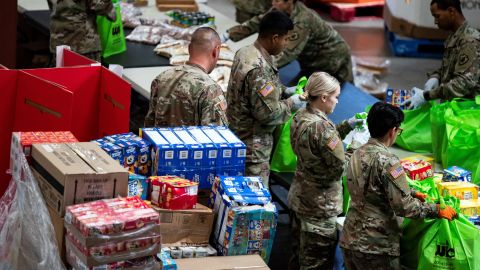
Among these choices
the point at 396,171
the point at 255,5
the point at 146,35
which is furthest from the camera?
the point at 255,5

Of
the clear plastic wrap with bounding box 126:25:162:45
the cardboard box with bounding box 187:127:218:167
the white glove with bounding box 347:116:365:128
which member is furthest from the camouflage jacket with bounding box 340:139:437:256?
the clear plastic wrap with bounding box 126:25:162:45

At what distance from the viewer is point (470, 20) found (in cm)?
1040

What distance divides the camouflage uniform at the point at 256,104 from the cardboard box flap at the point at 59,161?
2.12m

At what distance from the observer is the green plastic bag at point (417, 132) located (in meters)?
6.85

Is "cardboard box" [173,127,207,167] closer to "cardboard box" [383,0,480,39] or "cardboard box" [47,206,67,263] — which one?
"cardboard box" [47,206,67,263]

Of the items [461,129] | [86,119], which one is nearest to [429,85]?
[461,129]

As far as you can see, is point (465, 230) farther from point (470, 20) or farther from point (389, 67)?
point (389, 67)

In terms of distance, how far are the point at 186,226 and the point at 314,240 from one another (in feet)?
5.38

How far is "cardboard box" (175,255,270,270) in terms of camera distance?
13.7ft

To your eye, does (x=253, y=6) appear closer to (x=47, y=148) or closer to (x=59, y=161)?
(x=47, y=148)

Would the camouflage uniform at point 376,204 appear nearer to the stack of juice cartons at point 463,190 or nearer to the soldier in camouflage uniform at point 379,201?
the soldier in camouflage uniform at point 379,201

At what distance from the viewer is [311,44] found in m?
8.25

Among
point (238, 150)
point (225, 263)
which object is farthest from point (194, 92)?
point (225, 263)

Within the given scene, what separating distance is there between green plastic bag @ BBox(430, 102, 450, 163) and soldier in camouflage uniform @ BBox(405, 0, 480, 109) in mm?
300
